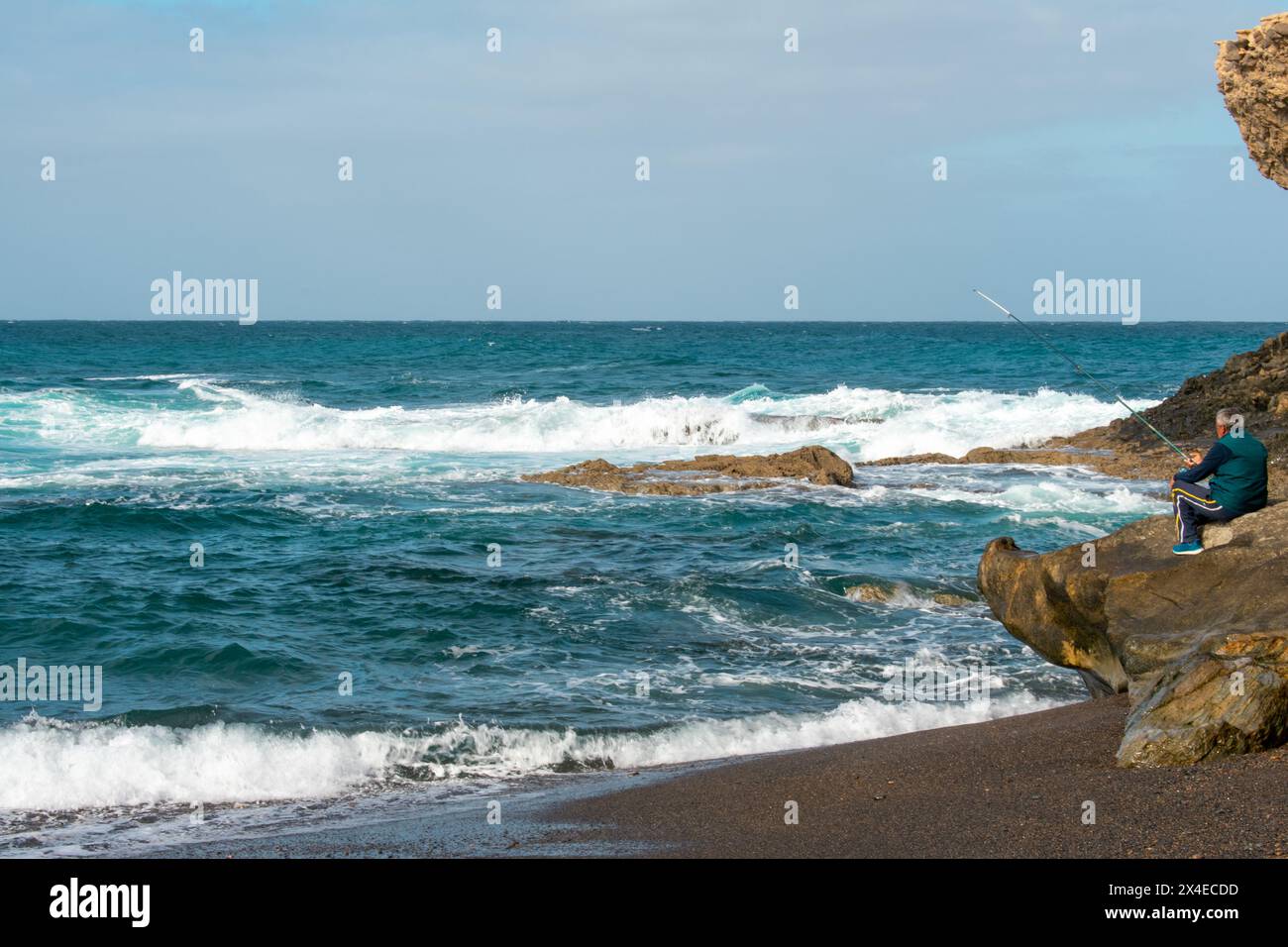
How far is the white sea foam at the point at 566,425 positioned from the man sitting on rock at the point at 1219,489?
1867 centimetres

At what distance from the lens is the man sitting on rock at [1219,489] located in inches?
296

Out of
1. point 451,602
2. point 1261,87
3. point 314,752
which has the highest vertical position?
point 1261,87

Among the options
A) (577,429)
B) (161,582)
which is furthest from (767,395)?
(161,582)

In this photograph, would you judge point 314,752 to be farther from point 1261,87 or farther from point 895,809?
point 1261,87

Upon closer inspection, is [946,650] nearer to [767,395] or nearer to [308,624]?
[308,624]

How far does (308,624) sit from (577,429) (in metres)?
18.1

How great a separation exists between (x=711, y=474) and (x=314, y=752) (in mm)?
13775

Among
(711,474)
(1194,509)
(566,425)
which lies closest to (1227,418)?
(1194,509)

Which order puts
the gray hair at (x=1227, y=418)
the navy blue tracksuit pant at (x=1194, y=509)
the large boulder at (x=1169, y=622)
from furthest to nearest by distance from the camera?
the gray hair at (x=1227, y=418) < the navy blue tracksuit pant at (x=1194, y=509) < the large boulder at (x=1169, y=622)

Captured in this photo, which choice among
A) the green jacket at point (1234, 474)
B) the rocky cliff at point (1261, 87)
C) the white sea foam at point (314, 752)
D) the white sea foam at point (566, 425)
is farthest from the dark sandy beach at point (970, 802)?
the white sea foam at point (566, 425)

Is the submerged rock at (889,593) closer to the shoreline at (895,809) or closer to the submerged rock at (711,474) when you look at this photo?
the shoreline at (895,809)

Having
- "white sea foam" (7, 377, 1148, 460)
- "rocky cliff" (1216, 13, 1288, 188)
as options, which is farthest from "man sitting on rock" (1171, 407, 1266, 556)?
"white sea foam" (7, 377, 1148, 460)

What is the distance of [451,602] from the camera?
12.8 metres

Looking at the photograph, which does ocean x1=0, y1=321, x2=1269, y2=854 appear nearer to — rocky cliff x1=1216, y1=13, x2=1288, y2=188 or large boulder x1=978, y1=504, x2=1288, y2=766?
large boulder x1=978, y1=504, x2=1288, y2=766
